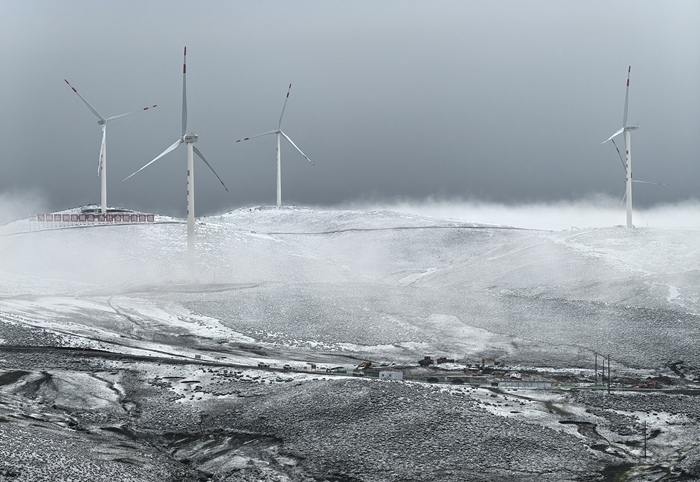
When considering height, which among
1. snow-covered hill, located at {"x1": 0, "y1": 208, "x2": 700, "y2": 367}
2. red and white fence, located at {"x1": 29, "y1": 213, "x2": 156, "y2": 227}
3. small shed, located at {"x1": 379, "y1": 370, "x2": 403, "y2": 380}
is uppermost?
red and white fence, located at {"x1": 29, "y1": 213, "x2": 156, "y2": 227}

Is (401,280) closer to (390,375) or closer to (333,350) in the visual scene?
(333,350)

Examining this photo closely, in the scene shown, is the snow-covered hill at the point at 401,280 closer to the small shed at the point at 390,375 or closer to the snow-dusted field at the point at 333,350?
the snow-dusted field at the point at 333,350

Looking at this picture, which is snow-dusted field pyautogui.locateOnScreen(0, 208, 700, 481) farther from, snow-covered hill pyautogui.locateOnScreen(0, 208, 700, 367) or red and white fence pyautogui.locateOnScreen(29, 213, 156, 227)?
red and white fence pyautogui.locateOnScreen(29, 213, 156, 227)

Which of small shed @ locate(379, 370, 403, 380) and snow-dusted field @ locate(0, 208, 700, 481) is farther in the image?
small shed @ locate(379, 370, 403, 380)

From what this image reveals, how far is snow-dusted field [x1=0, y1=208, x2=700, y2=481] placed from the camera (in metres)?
47.6

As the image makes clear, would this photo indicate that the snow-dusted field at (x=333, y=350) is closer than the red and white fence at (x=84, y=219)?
Yes

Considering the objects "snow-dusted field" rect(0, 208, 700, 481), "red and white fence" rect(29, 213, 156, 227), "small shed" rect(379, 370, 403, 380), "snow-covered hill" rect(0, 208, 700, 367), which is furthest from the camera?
"red and white fence" rect(29, 213, 156, 227)

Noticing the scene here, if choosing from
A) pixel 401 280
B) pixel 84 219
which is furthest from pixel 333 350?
pixel 84 219

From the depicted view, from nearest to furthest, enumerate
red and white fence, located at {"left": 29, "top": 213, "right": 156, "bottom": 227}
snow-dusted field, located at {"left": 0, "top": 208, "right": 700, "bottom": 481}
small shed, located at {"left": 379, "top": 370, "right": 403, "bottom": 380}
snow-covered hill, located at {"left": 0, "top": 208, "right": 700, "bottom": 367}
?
snow-dusted field, located at {"left": 0, "top": 208, "right": 700, "bottom": 481}, small shed, located at {"left": 379, "top": 370, "right": 403, "bottom": 380}, snow-covered hill, located at {"left": 0, "top": 208, "right": 700, "bottom": 367}, red and white fence, located at {"left": 29, "top": 213, "right": 156, "bottom": 227}

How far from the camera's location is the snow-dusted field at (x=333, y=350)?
4762cm

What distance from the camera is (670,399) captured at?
197 ft

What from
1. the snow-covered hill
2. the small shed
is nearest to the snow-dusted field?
the snow-covered hill

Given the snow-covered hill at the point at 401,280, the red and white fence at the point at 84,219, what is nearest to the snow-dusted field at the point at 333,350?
the snow-covered hill at the point at 401,280

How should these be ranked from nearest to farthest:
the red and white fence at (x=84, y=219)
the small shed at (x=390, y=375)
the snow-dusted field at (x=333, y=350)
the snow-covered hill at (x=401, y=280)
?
the snow-dusted field at (x=333, y=350)
the small shed at (x=390, y=375)
the snow-covered hill at (x=401, y=280)
the red and white fence at (x=84, y=219)
